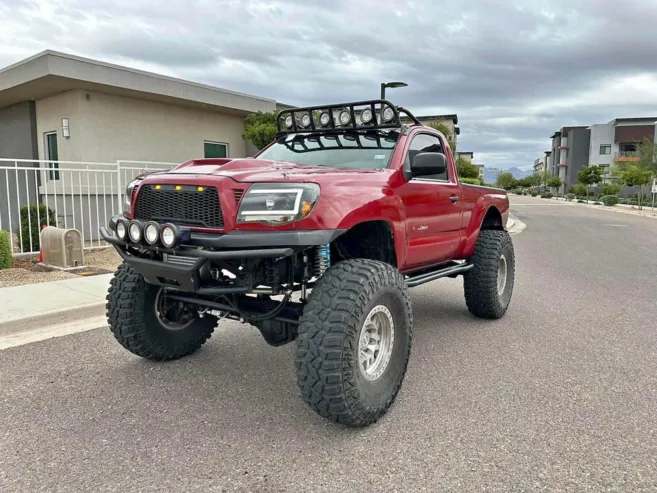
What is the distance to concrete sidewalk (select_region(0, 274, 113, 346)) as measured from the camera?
17.6 ft

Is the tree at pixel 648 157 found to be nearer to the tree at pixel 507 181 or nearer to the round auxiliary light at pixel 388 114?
the round auxiliary light at pixel 388 114

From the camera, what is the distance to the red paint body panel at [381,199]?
3.22 m

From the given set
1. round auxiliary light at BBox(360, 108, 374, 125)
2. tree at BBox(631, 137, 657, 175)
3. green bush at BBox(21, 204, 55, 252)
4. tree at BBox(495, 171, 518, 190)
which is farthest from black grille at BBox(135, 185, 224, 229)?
tree at BBox(495, 171, 518, 190)

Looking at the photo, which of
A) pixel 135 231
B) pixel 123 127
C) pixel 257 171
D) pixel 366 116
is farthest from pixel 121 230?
pixel 123 127

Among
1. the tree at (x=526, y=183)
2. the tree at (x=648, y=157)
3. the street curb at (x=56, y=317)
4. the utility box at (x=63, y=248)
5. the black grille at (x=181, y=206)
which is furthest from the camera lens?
the tree at (x=526, y=183)

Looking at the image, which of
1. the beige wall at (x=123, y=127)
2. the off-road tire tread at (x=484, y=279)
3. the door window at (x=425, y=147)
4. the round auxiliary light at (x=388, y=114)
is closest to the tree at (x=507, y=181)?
the beige wall at (x=123, y=127)

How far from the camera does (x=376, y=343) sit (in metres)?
3.55

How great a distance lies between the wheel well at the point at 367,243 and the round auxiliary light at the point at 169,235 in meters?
1.24

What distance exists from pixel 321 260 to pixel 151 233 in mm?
1084

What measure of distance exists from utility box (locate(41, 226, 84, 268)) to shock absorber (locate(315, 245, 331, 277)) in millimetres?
6171

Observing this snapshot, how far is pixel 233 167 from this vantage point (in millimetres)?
3561

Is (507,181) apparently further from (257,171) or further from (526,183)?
(257,171)

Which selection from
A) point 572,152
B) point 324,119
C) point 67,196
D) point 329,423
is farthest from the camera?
point 572,152

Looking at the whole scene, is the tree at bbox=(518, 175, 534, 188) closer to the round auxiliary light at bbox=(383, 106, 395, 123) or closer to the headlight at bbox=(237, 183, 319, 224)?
the round auxiliary light at bbox=(383, 106, 395, 123)
